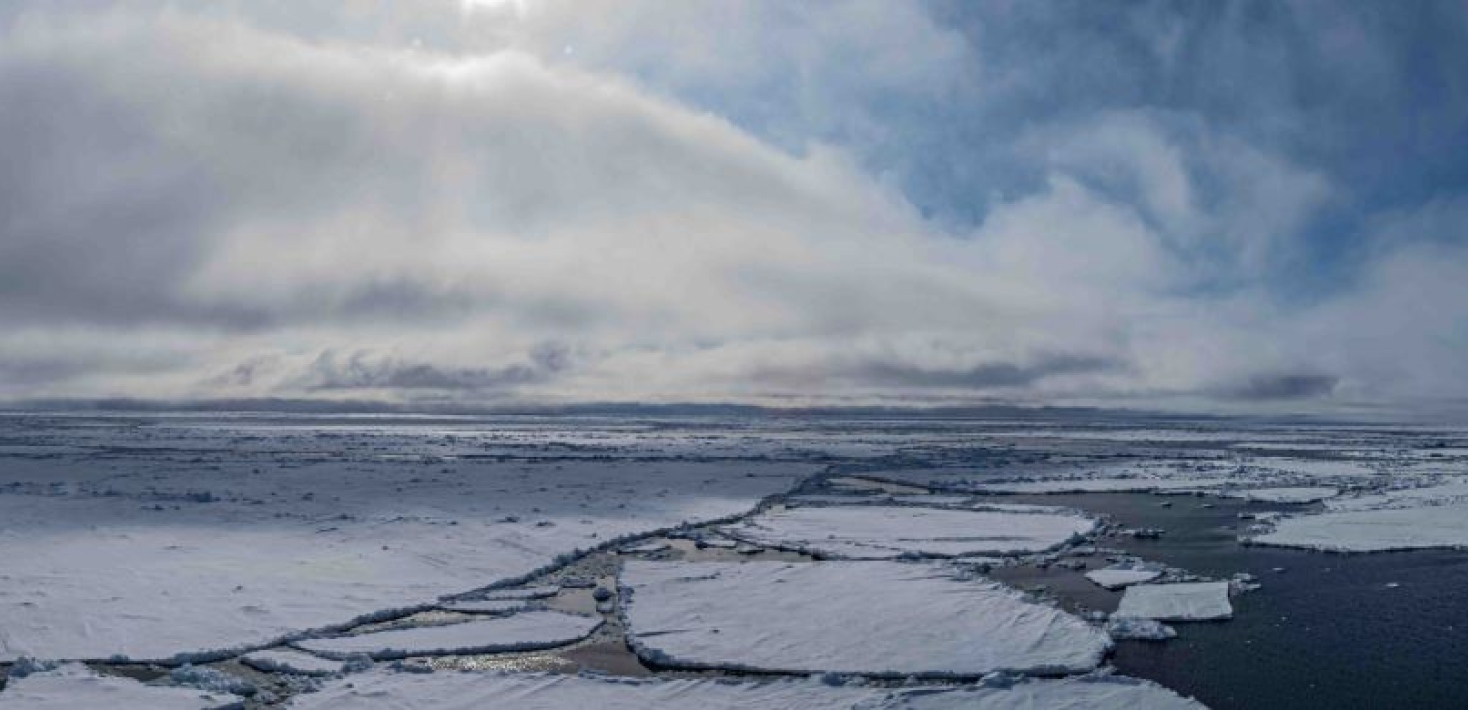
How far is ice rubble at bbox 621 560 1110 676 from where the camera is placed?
8.88m

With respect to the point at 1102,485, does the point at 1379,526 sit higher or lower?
higher

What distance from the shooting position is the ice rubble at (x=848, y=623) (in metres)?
8.88

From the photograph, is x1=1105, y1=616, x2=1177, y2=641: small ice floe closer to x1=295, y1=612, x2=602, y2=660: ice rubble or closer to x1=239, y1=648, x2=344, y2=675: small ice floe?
x1=295, y1=612, x2=602, y2=660: ice rubble

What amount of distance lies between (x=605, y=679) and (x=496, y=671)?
1029 millimetres

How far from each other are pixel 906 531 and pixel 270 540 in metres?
10.4

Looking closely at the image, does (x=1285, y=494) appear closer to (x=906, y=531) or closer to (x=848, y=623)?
(x=906, y=531)

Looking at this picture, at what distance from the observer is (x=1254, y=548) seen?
49.6 feet

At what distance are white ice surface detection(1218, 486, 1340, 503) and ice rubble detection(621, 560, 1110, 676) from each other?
43.3ft

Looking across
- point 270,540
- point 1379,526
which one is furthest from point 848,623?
point 1379,526

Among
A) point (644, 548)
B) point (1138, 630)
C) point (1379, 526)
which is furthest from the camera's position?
point (1379, 526)

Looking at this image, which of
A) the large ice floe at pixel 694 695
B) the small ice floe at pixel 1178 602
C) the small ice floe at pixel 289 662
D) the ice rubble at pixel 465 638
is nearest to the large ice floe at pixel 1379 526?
the small ice floe at pixel 1178 602

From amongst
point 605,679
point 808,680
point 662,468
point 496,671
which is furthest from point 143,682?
point 662,468

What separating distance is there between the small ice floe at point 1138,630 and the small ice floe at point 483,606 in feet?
21.4

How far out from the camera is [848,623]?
10133mm
